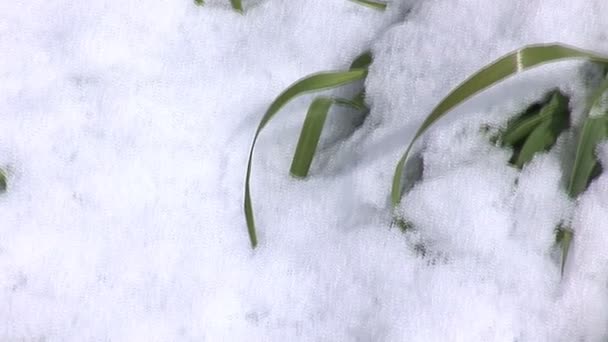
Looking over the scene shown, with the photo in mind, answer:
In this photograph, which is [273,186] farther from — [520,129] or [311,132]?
[520,129]

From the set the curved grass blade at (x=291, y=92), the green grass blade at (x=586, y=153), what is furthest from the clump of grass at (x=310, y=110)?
the green grass blade at (x=586, y=153)

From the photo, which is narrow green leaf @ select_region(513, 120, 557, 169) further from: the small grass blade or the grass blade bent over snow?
the grass blade bent over snow

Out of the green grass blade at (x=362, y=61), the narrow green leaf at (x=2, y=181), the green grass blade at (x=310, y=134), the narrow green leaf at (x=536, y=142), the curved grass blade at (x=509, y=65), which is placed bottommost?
the narrow green leaf at (x=2, y=181)

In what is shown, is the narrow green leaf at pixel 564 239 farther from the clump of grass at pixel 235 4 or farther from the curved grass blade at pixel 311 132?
the clump of grass at pixel 235 4

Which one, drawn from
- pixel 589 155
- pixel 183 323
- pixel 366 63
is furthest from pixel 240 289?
pixel 589 155

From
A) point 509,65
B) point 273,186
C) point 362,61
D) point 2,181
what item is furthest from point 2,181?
point 509,65

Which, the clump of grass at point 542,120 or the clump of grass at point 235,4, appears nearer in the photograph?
the clump of grass at point 542,120
